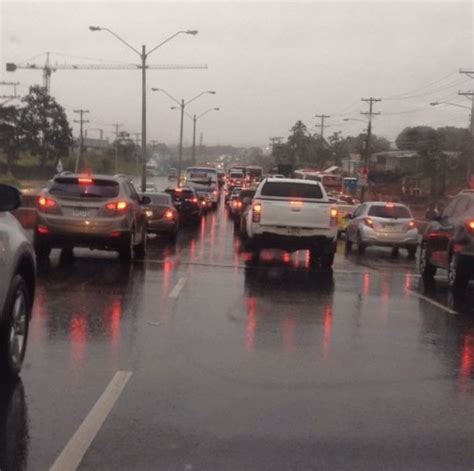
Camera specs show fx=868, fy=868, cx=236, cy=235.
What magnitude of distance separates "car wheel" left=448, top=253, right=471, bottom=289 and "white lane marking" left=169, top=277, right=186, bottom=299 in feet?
15.3

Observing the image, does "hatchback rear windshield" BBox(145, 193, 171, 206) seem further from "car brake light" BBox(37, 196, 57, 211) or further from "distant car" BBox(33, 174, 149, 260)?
"car brake light" BBox(37, 196, 57, 211)

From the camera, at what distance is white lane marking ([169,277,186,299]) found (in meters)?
13.3

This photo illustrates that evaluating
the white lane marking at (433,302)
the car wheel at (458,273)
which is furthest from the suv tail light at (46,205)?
the car wheel at (458,273)

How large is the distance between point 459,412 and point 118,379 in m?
2.91

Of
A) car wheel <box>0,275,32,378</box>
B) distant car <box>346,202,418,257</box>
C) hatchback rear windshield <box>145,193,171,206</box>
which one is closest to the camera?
car wheel <box>0,275,32,378</box>

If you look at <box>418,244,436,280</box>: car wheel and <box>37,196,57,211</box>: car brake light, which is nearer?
<box>37,196,57,211</box>: car brake light

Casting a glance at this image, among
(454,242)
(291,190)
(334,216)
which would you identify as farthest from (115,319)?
(291,190)

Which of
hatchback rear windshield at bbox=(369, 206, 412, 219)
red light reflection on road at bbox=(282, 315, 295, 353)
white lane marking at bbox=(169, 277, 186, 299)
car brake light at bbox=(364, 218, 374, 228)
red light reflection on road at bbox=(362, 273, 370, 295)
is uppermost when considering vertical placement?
hatchback rear windshield at bbox=(369, 206, 412, 219)

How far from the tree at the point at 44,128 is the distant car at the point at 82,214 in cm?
6575

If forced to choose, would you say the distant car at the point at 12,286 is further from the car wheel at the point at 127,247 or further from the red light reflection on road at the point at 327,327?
the car wheel at the point at 127,247

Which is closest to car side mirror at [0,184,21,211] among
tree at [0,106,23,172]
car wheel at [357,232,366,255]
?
car wheel at [357,232,366,255]

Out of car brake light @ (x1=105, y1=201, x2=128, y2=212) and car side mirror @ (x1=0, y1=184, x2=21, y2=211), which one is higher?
car side mirror @ (x1=0, y1=184, x2=21, y2=211)

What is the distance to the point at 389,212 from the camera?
25031 millimetres

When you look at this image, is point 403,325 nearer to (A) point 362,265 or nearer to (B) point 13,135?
(A) point 362,265
